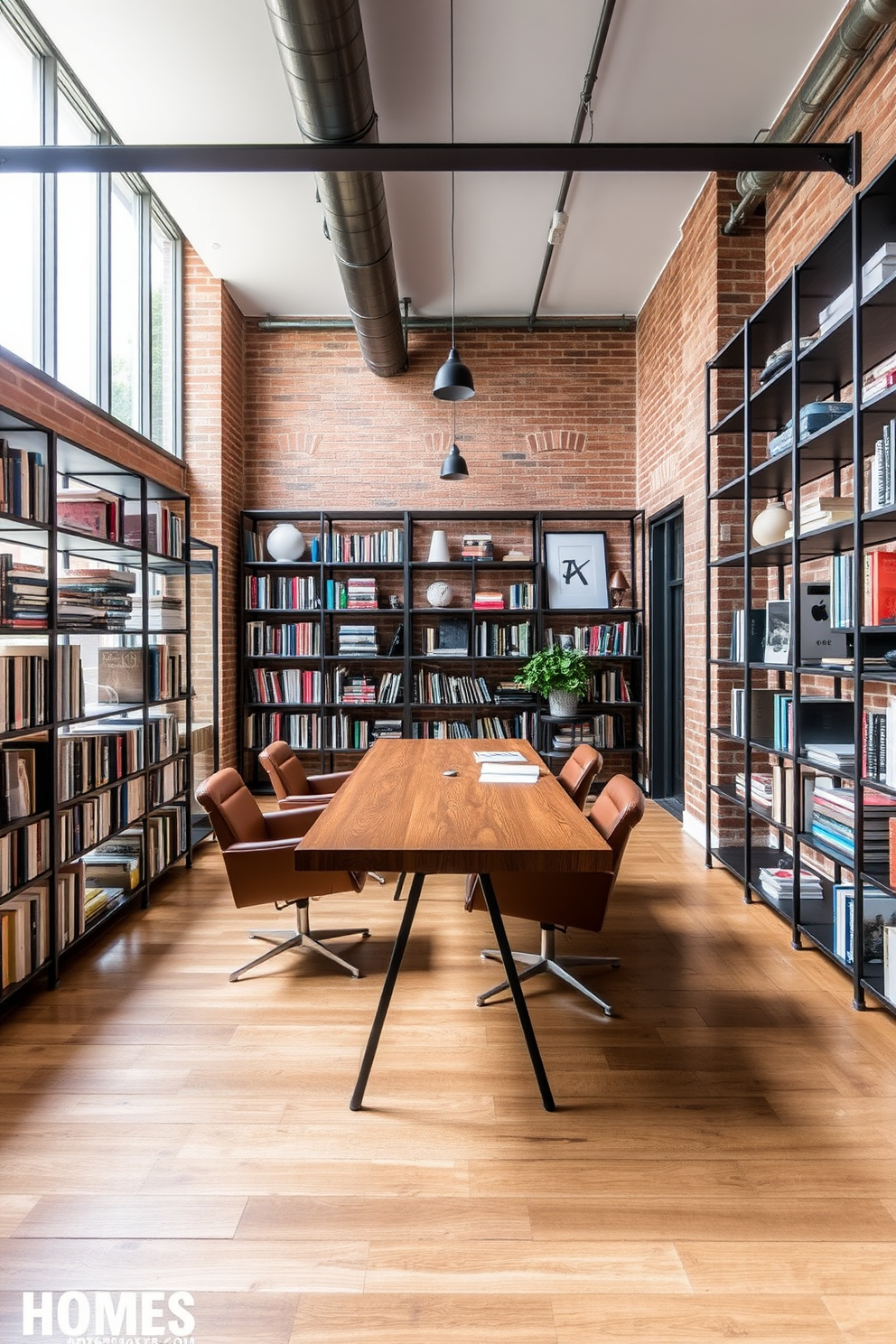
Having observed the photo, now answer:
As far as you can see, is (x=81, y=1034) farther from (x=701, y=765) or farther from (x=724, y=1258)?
(x=701, y=765)

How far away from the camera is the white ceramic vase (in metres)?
6.36

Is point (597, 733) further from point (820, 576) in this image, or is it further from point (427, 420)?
point (427, 420)

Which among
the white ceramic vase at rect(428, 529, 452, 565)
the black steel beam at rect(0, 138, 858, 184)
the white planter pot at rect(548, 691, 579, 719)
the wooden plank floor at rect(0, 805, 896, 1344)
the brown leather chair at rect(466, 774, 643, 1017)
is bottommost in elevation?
the wooden plank floor at rect(0, 805, 896, 1344)

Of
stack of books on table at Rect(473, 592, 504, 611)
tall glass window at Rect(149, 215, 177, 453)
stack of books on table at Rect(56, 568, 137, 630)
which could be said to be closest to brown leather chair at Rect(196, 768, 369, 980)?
stack of books on table at Rect(56, 568, 137, 630)

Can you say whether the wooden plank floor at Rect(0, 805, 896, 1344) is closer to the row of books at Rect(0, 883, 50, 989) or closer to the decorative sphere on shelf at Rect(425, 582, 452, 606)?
the row of books at Rect(0, 883, 50, 989)

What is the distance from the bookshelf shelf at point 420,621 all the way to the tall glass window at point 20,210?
2.74 metres

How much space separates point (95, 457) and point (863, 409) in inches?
124

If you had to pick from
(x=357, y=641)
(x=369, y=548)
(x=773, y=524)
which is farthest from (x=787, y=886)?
(x=369, y=548)

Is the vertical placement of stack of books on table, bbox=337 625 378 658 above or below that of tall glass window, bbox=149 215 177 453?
below

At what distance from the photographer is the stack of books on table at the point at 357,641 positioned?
6406mm

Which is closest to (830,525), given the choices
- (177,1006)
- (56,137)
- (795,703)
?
(795,703)

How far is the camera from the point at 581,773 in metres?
3.41

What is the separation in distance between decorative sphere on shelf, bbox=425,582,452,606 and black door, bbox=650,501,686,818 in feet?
5.76

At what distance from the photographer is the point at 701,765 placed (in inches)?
192
